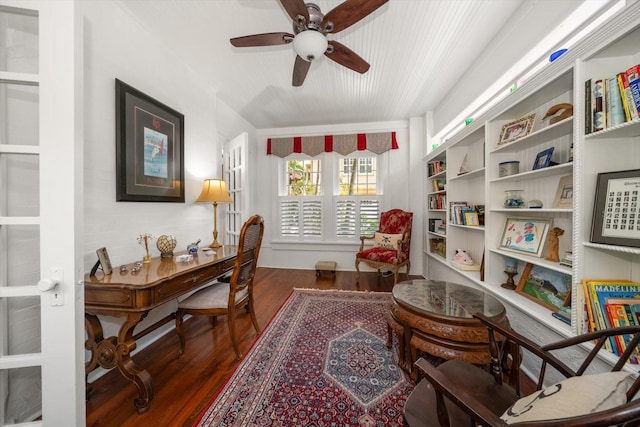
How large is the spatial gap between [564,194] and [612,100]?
0.68 m

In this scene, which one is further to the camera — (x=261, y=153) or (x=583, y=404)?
(x=261, y=153)

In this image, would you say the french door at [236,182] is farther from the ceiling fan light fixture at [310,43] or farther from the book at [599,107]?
the book at [599,107]

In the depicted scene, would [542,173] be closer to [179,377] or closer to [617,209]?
[617,209]

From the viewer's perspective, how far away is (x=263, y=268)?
A: 445 cm

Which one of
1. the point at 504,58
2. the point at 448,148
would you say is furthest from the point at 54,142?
the point at 448,148

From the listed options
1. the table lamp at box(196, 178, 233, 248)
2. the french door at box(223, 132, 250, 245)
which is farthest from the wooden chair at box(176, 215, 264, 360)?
the french door at box(223, 132, 250, 245)

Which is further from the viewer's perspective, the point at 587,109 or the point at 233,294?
the point at 233,294

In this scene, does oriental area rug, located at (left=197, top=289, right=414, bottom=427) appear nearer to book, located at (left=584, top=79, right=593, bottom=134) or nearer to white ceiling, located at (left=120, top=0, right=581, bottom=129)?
book, located at (left=584, top=79, right=593, bottom=134)

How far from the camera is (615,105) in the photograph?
3.66ft

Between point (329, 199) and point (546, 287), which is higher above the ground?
point (329, 199)

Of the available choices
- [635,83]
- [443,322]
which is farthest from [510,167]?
[443,322]

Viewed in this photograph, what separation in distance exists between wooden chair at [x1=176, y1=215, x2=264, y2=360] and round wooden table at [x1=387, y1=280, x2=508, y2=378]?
1225 mm

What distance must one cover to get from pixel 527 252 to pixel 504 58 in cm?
173

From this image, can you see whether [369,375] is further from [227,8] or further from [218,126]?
[218,126]
